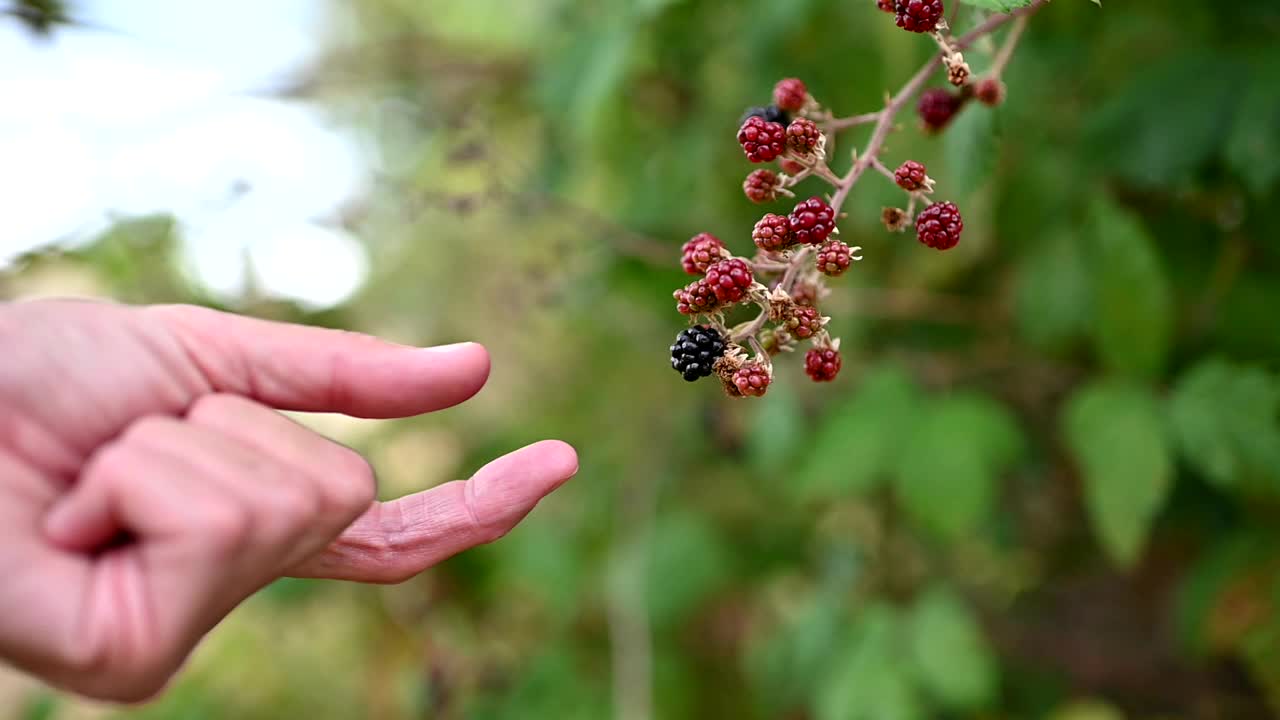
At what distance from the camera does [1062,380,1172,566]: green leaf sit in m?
1.66

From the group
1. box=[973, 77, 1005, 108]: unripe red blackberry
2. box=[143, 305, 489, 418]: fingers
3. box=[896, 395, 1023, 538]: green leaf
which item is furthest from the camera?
box=[896, 395, 1023, 538]: green leaf

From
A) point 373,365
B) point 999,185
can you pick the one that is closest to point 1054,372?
point 999,185

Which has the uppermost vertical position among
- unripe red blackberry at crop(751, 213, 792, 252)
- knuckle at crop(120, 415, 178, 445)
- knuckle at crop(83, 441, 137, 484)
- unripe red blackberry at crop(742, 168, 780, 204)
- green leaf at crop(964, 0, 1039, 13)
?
green leaf at crop(964, 0, 1039, 13)

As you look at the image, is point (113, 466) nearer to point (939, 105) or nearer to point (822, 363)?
point (822, 363)

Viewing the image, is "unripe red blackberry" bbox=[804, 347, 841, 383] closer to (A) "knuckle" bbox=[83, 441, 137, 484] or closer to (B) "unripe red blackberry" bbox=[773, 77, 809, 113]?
(B) "unripe red blackberry" bbox=[773, 77, 809, 113]

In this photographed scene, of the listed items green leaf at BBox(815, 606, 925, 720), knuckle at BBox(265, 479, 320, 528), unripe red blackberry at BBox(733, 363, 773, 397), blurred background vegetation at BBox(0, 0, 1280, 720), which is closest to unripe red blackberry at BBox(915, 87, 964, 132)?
blurred background vegetation at BBox(0, 0, 1280, 720)

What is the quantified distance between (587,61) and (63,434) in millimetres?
1624

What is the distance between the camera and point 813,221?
0.88 metres

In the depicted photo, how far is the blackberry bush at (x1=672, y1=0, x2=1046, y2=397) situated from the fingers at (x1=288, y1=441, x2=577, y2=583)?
181mm

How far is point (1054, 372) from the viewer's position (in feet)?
7.83

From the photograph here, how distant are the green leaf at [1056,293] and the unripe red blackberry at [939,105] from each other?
96 cm

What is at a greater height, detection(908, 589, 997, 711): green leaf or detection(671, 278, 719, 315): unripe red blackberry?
detection(671, 278, 719, 315): unripe red blackberry

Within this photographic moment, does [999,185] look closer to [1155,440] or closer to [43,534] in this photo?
[1155,440]

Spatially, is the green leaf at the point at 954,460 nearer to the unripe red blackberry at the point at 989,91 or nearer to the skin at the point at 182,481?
the unripe red blackberry at the point at 989,91
